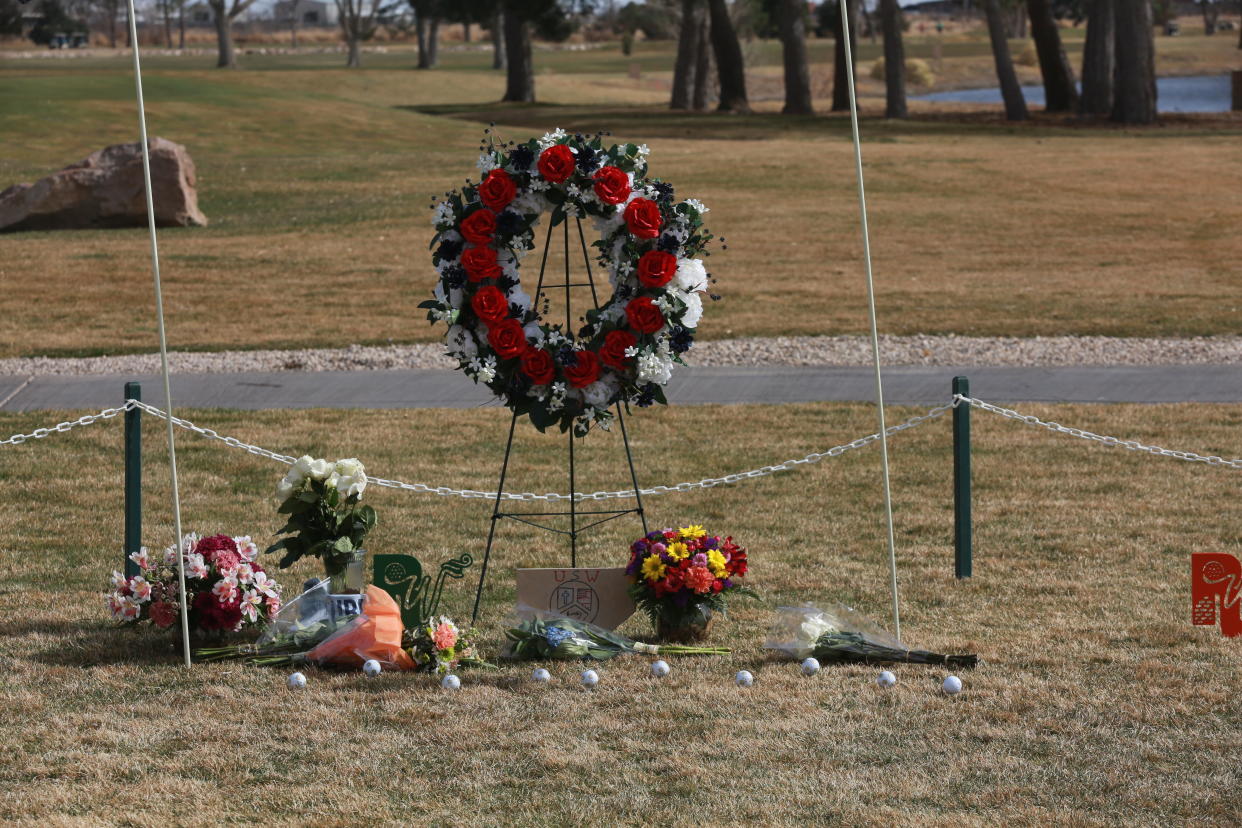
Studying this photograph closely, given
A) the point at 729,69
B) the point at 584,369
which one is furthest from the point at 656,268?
the point at 729,69

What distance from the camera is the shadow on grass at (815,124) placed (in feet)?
126

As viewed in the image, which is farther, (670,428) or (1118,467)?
(670,428)

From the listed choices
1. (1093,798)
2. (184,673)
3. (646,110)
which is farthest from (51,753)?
(646,110)

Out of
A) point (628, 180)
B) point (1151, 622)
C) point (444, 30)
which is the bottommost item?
point (1151, 622)

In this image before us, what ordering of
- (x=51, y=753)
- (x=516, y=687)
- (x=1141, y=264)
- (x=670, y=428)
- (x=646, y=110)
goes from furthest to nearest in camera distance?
(x=646, y=110) < (x=1141, y=264) < (x=670, y=428) < (x=516, y=687) < (x=51, y=753)

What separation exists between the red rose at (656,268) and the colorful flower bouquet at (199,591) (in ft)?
7.15

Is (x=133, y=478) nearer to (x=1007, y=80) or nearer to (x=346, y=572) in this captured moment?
(x=346, y=572)

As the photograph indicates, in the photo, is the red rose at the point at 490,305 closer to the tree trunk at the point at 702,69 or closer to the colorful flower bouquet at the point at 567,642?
the colorful flower bouquet at the point at 567,642

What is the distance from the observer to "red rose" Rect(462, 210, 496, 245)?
21.8 feet

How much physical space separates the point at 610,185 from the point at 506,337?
0.78 meters

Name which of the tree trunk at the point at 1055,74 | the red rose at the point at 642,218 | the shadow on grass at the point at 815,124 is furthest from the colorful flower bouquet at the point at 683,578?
the tree trunk at the point at 1055,74

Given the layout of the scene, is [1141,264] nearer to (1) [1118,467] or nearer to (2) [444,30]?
(1) [1118,467]

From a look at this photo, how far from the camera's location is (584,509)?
9242 mm

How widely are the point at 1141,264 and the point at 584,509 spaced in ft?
42.4
